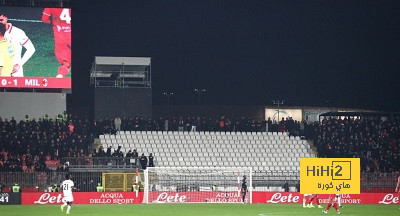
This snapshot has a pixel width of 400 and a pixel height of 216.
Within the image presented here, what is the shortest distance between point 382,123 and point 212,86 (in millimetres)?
19707

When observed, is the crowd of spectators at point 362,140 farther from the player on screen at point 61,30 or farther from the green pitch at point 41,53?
the green pitch at point 41,53

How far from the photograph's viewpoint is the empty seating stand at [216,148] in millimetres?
58669

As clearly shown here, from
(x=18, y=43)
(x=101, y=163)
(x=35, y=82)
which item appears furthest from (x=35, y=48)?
(x=101, y=163)

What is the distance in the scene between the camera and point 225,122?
62750 millimetres

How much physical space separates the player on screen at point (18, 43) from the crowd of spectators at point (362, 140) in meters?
20.8

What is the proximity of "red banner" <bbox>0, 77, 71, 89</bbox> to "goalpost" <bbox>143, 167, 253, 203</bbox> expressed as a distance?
8962mm

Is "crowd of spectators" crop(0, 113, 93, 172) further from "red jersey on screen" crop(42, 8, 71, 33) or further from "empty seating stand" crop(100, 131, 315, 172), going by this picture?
"red jersey on screen" crop(42, 8, 71, 33)

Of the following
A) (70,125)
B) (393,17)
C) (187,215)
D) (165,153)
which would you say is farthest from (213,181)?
(393,17)

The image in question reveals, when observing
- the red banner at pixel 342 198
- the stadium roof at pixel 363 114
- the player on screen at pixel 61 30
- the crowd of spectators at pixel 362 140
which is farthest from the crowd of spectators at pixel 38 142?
the stadium roof at pixel 363 114

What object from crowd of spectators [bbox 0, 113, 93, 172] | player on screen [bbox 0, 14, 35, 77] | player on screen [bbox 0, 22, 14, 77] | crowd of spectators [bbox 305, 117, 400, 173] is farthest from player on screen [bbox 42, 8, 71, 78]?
crowd of spectators [bbox 305, 117, 400, 173]

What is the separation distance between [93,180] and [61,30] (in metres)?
11.0

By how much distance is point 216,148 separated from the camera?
6025 centimetres

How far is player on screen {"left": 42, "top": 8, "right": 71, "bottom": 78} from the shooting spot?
182 feet

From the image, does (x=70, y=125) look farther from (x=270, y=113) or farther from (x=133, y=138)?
(x=270, y=113)
